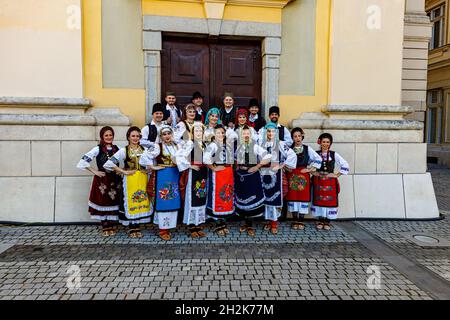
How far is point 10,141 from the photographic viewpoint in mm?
5188

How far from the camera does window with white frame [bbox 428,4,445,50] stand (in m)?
16.1

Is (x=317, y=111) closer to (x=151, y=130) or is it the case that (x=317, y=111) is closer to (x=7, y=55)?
(x=151, y=130)

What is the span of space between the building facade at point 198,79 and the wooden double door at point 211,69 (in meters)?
0.02

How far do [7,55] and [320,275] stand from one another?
18.0ft

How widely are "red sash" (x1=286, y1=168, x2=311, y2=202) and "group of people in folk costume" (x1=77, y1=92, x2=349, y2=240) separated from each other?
15mm

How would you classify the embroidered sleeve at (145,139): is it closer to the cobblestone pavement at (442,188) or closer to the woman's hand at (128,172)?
the woman's hand at (128,172)

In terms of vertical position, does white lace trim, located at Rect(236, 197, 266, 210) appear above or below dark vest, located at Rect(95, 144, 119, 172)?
below

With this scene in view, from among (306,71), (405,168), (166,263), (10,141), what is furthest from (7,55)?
(405,168)

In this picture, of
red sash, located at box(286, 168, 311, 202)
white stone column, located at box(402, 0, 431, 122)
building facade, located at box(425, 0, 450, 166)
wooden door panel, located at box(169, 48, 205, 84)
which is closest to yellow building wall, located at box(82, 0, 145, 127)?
wooden door panel, located at box(169, 48, 205, 84)

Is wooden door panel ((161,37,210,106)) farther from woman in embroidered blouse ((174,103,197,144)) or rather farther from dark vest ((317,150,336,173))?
dark vest ((317,150,336,173))

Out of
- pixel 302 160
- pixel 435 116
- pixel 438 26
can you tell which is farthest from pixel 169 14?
pixel 438 26

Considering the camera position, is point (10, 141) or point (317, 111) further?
point (317, 111)

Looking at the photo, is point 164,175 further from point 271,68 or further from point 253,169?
point 271,68

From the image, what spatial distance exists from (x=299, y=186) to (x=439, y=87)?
15293 mm
